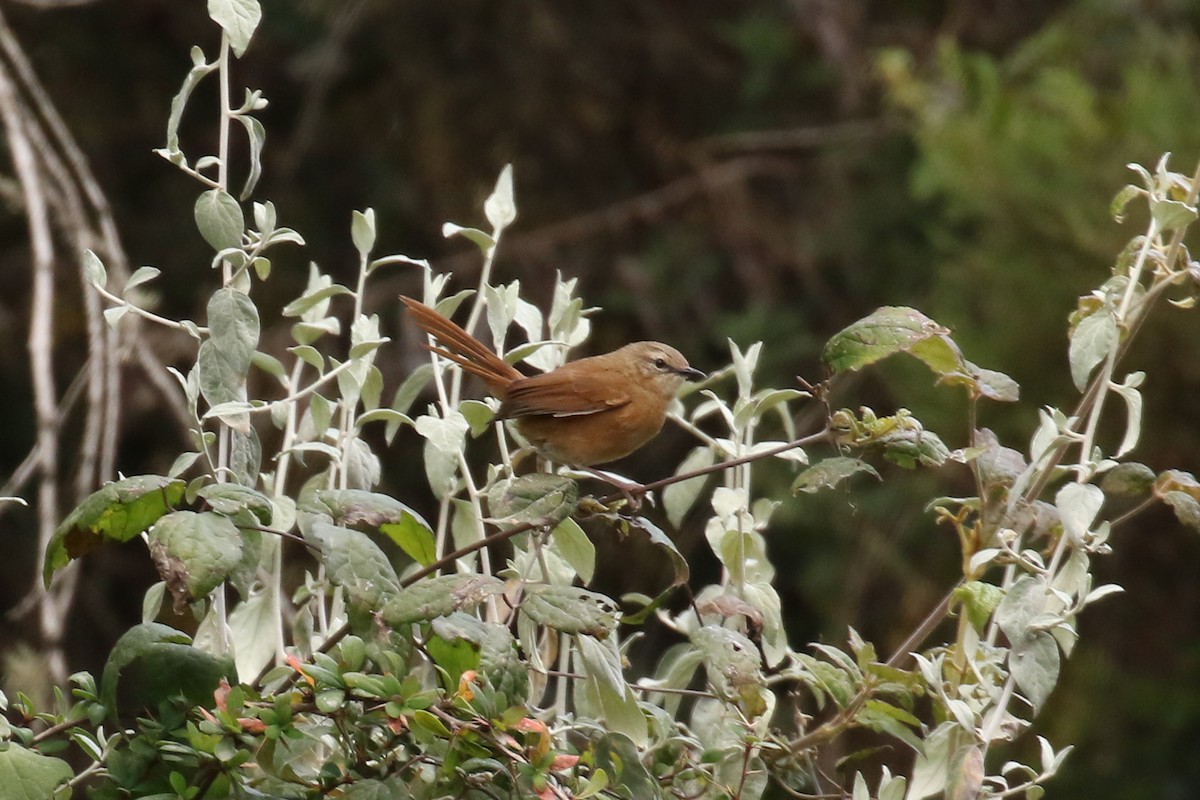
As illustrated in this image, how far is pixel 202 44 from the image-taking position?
626 cm

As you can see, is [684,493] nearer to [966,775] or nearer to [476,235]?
[476,235]

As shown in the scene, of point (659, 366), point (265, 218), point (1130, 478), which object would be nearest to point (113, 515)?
point (265, 218)

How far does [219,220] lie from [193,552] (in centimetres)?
41

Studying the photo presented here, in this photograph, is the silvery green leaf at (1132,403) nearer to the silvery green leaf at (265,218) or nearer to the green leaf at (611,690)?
the green leaf at (611,690)

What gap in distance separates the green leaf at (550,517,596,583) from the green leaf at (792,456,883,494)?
291mm

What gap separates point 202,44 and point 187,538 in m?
5.23

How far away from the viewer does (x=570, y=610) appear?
4.98ft

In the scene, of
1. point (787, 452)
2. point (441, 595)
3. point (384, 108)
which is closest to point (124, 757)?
point (441, 595)

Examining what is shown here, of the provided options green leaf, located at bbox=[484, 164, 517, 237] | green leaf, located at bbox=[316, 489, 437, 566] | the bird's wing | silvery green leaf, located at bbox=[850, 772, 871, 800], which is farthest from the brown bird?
silvery green leaf, located at bbox=[850, 772, 871, 800]

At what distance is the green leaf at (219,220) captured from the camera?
165 centimetres

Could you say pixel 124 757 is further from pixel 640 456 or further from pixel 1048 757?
pixel 640 456

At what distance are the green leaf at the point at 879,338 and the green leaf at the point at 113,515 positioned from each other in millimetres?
716

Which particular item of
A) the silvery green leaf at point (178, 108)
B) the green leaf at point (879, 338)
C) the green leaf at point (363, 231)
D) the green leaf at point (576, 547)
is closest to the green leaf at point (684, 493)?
the green leaf at point (576, 547)

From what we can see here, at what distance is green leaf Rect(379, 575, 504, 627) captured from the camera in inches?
57.4
